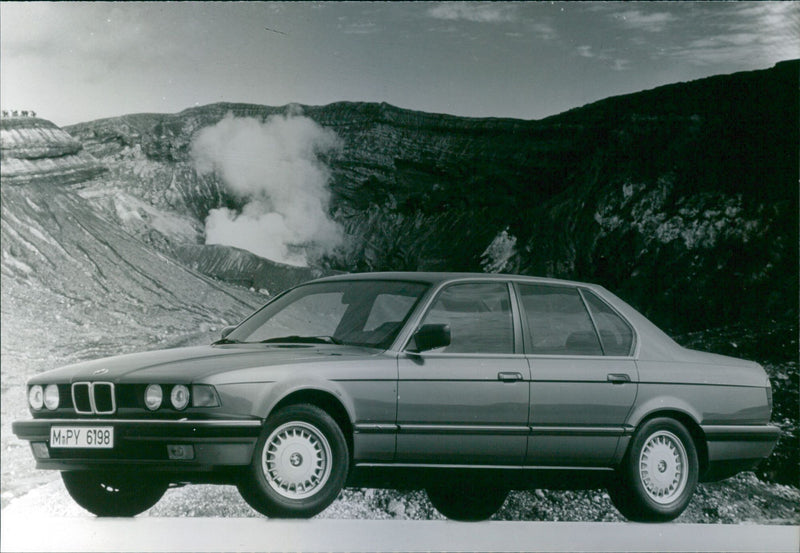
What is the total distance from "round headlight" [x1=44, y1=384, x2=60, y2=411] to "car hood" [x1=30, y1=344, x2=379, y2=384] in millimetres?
39

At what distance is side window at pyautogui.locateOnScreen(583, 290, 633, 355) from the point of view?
716cm

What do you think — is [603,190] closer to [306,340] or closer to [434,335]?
[306,340]

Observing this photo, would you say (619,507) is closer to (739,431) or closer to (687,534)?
(687,534)

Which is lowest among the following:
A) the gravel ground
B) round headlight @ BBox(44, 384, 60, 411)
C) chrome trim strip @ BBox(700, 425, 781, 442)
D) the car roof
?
the gravel ground

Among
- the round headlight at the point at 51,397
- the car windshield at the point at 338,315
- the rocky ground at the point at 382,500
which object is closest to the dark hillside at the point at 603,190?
the rocky ground at the point at 382,500

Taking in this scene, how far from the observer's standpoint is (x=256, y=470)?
19.2ft

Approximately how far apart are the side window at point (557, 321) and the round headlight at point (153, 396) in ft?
7.45

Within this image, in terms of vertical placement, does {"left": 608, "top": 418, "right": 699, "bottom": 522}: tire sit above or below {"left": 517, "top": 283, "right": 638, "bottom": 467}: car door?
below

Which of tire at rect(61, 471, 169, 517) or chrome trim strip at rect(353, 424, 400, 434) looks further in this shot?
tire at rect(61, 471, 169, 517)

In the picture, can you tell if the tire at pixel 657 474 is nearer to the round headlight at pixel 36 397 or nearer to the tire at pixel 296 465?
the tire at pixel 296 465

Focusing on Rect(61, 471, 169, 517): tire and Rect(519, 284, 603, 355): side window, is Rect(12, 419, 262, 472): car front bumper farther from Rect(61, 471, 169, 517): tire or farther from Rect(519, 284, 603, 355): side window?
Rect(519, 284, 603, 355): side window

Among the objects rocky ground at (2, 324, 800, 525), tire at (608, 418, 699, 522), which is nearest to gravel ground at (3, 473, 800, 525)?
rocky ground at (2, 324, 800, 525)

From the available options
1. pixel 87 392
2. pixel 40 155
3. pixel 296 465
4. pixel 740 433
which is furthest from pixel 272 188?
pixel 740 433

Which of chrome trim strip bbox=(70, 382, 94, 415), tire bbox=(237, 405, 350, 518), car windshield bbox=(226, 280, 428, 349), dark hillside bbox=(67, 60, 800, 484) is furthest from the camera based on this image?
dark hillside bbox=(67, 60, 800, 484)
